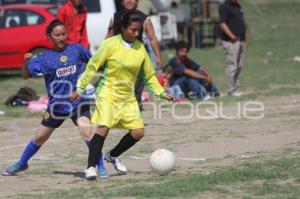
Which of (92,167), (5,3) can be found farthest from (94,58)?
(5,3)

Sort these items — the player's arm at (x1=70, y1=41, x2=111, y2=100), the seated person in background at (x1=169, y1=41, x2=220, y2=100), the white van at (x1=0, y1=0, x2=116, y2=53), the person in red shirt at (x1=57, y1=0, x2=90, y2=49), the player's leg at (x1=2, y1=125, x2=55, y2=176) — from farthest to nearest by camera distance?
the white van at (x1=0, y1=0, x2=116, y2=53), the seated person in background at (x1=169, y1=41, x2=220, y2=100), the person in red shirt at (x1=57, y1=0, x2=90, y2=49), the player's leg at (x1=2, y1=125, x2=55, y2=176), the player's arm at (x1=70, y1=41, x2=111, y2=100)

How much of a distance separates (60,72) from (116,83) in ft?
2.01

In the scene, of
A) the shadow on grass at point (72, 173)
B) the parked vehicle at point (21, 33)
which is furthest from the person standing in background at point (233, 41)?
the shadow on grass at point (72, 173)

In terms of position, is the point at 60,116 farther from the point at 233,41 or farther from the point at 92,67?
the point at 233,41

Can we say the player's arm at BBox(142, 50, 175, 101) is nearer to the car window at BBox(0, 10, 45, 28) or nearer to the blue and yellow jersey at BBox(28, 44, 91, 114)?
the blue and yellow jersey at BBox(28, 44, 91, 114)

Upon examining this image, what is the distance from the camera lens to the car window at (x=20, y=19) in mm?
23125

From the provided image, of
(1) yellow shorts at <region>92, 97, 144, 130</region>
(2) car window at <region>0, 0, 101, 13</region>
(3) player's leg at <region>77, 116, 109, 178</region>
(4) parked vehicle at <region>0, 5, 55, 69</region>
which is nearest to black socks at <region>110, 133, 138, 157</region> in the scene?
(1) yellow shorts at <region>92, 97, 144, 130</region>

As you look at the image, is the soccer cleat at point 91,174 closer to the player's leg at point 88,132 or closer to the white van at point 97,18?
the player's leg at point 88,132

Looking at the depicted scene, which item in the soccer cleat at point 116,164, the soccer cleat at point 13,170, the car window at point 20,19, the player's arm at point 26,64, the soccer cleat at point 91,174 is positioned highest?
the player's arm at point 26,64

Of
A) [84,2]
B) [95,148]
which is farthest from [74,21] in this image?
[84,2]

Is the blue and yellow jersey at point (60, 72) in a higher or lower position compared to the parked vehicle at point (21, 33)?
higher

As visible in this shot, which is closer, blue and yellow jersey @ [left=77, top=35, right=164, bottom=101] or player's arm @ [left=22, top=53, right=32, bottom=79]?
blue and yellow jersey @ [left=77, top=35, right=164, bottom=101]

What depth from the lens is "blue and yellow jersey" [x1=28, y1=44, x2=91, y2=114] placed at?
31.6 feet

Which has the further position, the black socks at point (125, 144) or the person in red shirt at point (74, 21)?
the person in red shirt at point (74, 21)
